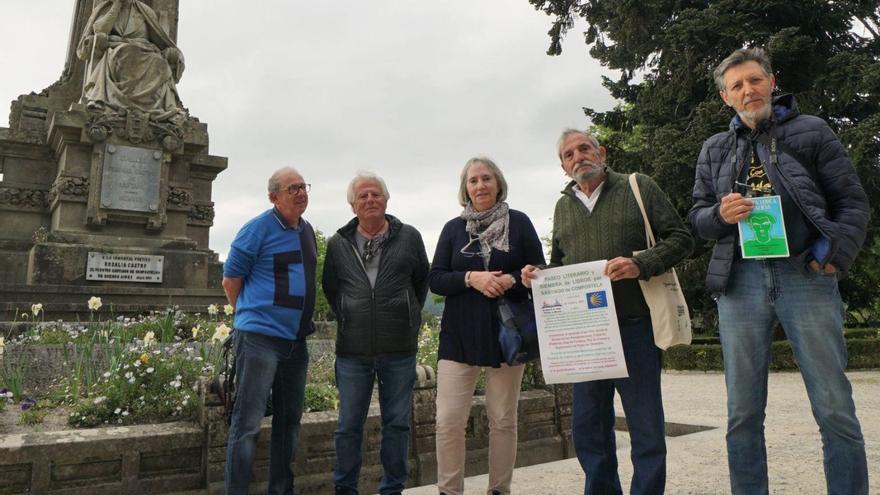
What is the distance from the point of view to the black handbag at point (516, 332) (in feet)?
11.0

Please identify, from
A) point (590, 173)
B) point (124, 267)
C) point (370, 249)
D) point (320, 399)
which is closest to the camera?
point (590, 173)

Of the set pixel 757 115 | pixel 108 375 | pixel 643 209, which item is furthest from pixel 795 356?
pixel 108 375

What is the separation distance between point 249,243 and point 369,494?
2.12 meters

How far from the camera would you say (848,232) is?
252 cm

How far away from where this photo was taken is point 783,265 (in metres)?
2.67

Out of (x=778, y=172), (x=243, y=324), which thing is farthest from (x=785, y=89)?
(x=243, y=324)

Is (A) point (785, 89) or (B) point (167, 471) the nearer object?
(B) point (167, 471)

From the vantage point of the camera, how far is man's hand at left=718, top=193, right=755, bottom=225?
104 inches

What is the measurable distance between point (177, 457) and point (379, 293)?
5.73 feet

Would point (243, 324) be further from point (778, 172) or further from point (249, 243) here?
point (778, 172)

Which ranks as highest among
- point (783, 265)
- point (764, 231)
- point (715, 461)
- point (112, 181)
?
point (112, 181)

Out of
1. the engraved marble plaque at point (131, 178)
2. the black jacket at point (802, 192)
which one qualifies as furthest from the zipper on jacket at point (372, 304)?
the engraved marble plaque at point (131, 178)

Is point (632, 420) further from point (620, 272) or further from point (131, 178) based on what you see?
point (131, 178)

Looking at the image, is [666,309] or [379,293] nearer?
[666,309]
